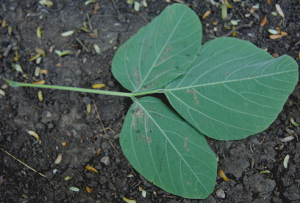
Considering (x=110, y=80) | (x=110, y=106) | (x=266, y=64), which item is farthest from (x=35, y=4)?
(x=266, y=64)

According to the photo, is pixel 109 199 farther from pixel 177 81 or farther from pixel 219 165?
pixel 177 81

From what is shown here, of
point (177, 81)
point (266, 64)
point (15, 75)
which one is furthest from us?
point (15, 75)

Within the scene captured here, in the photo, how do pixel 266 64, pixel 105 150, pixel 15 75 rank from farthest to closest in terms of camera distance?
pixel 15 75
pixel 105 150
pixel 266 64

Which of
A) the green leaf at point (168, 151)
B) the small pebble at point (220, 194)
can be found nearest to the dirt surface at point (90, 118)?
the small pebble at point (220, 194)

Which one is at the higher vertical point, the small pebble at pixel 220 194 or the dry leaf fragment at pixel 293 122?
the dry leaf fragment at pixel 293 122

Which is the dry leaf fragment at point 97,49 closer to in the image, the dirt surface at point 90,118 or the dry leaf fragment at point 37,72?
the dirt surface at point 90,118

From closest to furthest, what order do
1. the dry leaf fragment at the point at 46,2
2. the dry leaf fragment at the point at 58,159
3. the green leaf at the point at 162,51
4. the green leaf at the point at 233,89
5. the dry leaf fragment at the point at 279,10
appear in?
1. the green leaf at the point at 233,89
2. the green leaf at the point at 162,51
3. the dry leaf fragment at the point at 58,159
4. the dry leaf fragment at the point at 279,10
5. the dry leaf fragment at the point at 46,2
